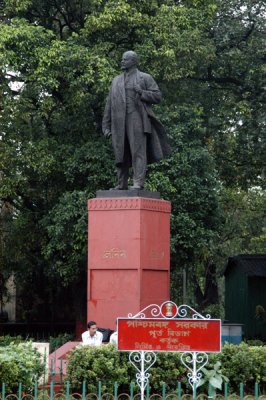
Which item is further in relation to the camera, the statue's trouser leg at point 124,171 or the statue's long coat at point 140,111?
the statue's trouser leg at point 124,171

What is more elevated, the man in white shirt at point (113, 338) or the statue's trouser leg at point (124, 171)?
the statue's trouser leg at point (124, 171)

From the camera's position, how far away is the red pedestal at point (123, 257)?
16906mm

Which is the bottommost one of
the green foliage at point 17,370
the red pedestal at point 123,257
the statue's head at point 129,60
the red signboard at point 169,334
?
the green foliage at point 17,370

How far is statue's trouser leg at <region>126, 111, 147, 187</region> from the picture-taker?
17.3m

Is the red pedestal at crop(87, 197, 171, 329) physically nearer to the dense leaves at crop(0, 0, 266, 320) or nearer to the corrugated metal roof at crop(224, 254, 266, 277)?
the dense leaves at crop(0, 0, 266, 320)

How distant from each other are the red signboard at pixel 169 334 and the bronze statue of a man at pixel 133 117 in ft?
18.0

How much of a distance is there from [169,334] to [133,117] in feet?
20.0

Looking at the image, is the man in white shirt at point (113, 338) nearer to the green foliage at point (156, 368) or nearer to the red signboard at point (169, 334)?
the green foliage at point (156, 368)

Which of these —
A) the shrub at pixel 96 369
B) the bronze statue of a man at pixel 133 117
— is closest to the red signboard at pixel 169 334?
the shrub at pixel 96 369

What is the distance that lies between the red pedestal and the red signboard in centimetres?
463

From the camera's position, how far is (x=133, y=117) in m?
17.3

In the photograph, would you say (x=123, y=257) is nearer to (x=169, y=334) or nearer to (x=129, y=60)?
(x=129, y=60)

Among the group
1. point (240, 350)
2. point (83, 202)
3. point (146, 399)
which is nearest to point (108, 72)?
point (83, 202)

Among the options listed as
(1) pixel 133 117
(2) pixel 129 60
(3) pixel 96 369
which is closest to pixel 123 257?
(1) pixel 133 117
